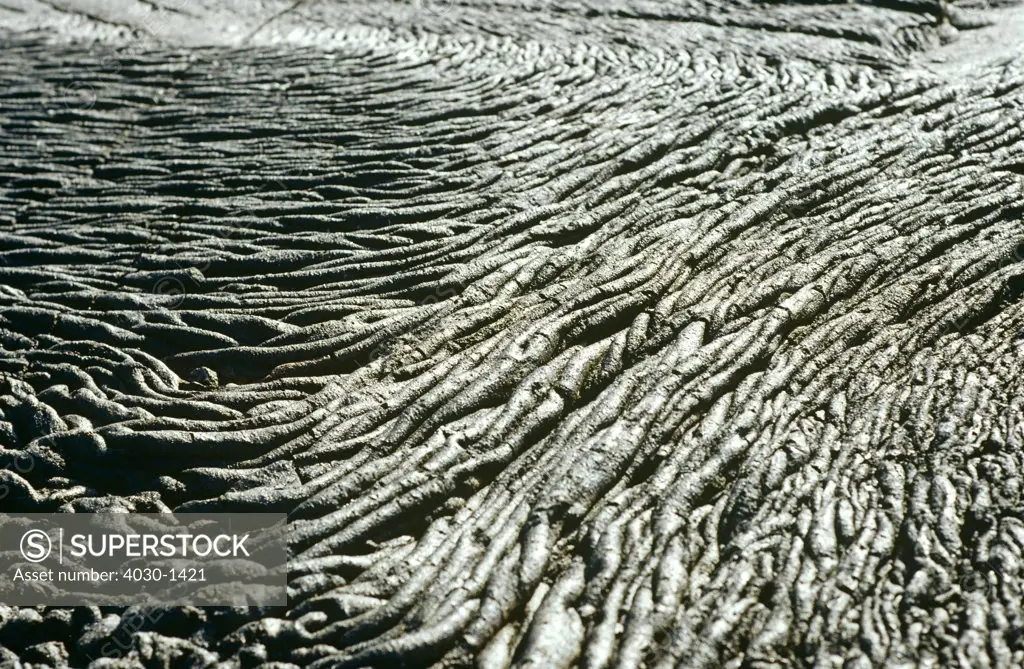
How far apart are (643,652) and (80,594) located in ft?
8.06

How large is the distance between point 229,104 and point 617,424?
17.5 ft

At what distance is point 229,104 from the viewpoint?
341 inches

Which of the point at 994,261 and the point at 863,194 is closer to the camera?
the point at 994,261

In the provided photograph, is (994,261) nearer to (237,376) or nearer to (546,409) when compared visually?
(546,409)

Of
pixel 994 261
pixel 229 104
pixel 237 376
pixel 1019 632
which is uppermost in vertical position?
pixel 229 104

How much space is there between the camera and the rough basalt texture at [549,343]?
4.11 meters

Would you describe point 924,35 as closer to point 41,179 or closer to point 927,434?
point 927,434

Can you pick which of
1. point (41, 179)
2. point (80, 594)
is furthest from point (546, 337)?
point (41, 179)

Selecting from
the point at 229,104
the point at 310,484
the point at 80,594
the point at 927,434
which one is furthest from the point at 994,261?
the point at 229,104

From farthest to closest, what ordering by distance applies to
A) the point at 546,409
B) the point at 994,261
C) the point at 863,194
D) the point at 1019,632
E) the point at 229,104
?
the point at 229,104 → the point at 863,194 → the point at 994,261 → the point at 546,409 → the point at 1019,632

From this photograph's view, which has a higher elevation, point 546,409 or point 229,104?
point 229,104

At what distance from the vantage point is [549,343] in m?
5.46

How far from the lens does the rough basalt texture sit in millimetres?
4105

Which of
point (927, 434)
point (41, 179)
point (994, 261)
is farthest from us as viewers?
point (41, 179)
